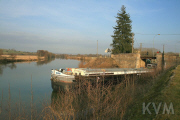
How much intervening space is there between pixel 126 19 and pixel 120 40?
19.1 ft

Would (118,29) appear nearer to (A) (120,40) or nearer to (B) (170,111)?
(A) (120,40)

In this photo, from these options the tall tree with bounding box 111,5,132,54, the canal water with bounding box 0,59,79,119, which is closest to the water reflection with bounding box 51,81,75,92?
the canal water with bounding box 0,59,79,119

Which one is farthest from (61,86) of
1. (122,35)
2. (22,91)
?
(122,35)

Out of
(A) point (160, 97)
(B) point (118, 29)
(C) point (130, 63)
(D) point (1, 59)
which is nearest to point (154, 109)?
(A) point (160, 97)

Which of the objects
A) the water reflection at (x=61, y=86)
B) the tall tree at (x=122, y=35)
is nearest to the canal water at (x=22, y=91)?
the water reflection at (x=61, y=86)

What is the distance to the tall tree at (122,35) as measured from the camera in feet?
119

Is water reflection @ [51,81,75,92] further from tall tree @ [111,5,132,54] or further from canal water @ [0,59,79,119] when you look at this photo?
tall tree @ [111,5,132,54]

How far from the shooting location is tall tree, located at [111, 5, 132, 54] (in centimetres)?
3631

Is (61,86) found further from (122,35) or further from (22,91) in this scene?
(122,35)

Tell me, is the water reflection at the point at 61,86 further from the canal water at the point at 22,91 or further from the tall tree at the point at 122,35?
the tall tree at the point at 122,35

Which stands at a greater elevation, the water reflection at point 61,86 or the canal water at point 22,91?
the water reflection at point 61,86

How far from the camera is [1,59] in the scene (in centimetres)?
5984

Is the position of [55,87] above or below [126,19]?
below

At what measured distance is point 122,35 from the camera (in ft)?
119
